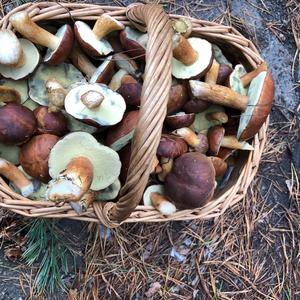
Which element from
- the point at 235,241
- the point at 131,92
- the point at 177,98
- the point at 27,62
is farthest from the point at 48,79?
the point at 235,241

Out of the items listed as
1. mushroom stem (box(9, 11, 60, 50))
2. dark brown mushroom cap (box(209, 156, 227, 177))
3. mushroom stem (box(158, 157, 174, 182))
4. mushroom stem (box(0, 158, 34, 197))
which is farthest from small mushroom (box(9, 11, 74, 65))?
dark brown mushroom cap (box(209, 156, 227, 177))

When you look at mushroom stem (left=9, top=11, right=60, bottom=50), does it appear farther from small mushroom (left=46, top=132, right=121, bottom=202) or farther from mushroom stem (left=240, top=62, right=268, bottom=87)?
mushroom stem (left=240, top=62, right=268, bottom=87)

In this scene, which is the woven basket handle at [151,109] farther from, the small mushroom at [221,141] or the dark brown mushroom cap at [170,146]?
the small mushroom at [221,141]

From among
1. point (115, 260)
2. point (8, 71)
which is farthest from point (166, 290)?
point (8, 71)

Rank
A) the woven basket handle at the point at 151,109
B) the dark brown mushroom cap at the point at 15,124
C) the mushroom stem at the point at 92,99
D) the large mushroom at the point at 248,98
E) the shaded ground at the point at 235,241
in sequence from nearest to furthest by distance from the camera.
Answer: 1. the woven basket handle at the point at 151,109
2. the mushroom stem at the point at 92,99
3. the dark brown mushroom cap at the point at 15,124
4. the large mushroom at the point at 248,98
5. the shaded ground at the point at 235,241

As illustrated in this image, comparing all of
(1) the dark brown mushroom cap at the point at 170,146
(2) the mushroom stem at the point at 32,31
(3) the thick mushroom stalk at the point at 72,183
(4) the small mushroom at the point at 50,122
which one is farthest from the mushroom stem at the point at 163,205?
(2) the mushroom stem at the point at 32,31

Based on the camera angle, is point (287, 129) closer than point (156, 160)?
No

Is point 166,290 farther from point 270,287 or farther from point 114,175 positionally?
point 114,175
